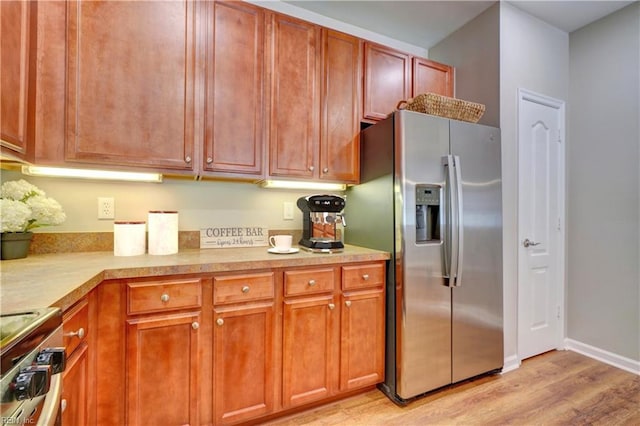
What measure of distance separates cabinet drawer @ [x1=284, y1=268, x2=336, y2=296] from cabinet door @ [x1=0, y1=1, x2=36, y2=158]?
1.35m

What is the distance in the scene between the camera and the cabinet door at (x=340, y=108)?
208 cm

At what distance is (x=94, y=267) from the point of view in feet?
4.28

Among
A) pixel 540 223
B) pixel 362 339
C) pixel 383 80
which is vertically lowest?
pixel 362 339

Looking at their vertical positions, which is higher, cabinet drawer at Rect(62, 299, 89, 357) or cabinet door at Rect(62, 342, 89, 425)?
cabinet drawer at Rect(62, 299, 89, 357)

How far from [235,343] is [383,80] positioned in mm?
2069

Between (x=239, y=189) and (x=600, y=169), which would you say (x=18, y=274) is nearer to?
(x=239, y=189)

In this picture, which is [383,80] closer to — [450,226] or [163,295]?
[450,226]

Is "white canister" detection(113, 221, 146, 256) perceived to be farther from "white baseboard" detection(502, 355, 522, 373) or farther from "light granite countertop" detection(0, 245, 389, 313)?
"white baseboard" detection(502, 355, 522, 373)

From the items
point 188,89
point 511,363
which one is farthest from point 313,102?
point 511,363

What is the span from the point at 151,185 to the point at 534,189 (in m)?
2.93

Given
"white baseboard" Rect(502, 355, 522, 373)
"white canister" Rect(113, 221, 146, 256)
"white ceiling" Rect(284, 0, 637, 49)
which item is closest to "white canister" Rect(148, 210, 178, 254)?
"white canister" Rect(113, 221, 146, 256)

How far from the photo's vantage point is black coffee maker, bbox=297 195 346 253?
193 centimetres

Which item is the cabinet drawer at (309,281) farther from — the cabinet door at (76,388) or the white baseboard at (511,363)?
the white baseboard at (511,363)

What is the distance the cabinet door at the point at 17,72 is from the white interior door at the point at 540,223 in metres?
3.08
